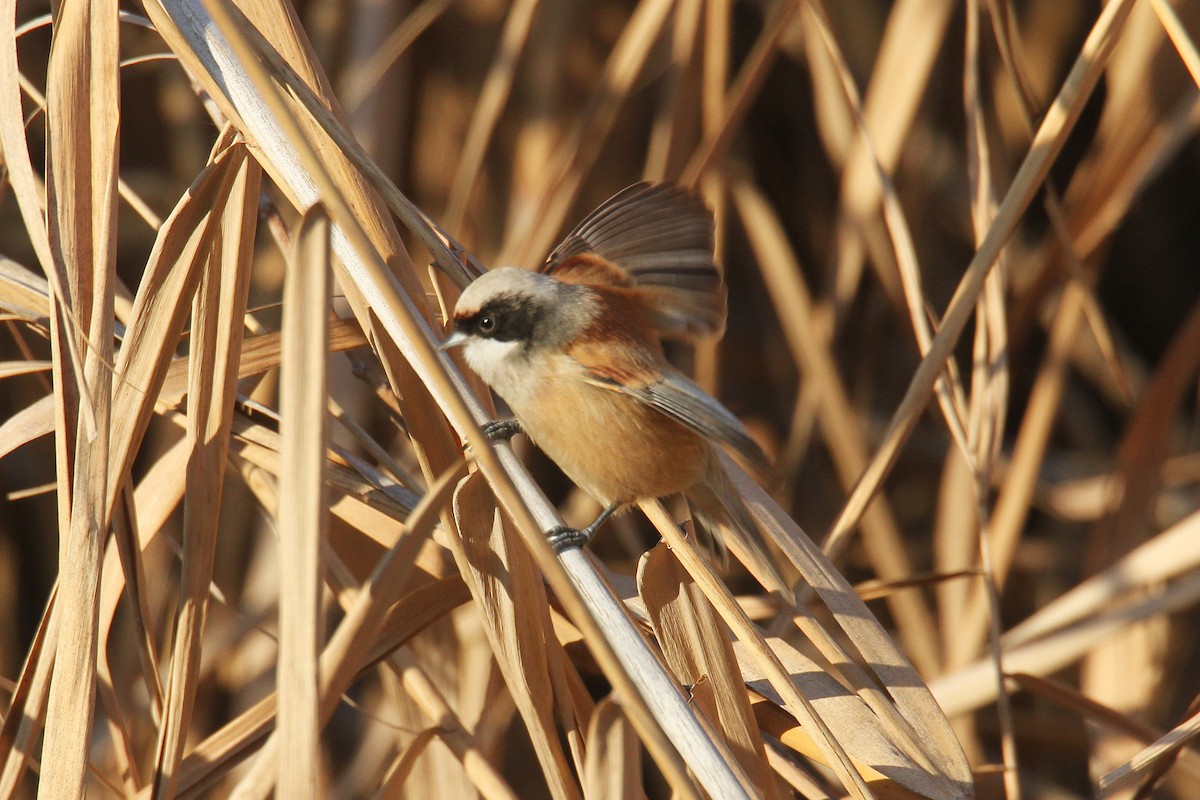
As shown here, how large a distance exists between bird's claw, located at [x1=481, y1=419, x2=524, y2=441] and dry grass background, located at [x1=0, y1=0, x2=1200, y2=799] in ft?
0.35

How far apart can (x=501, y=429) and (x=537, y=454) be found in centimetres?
125

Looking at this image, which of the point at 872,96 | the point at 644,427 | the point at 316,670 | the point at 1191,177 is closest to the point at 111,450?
the point at 316,670

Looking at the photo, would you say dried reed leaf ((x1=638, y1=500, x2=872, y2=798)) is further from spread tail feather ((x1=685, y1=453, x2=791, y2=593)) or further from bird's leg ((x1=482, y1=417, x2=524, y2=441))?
bird's leg ((x1=482, y1=417, x2=524, y2=441))

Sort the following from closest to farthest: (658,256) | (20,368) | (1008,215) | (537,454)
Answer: (20,368), (1008,215), (658,256), (537,454)

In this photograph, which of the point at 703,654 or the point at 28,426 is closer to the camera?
the point at 703,654

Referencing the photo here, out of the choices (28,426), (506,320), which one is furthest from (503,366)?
(28,426)

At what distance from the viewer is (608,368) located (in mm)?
1515

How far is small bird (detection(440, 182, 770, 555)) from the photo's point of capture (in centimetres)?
148

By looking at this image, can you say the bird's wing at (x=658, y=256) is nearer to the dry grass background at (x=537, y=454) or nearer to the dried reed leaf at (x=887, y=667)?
the dry grass background at (x=537, y=454)

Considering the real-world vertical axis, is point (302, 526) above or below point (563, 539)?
above

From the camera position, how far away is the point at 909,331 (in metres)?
2.70

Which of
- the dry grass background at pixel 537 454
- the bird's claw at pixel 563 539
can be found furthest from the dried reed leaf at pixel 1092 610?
the bird's claw at pixel 563 539

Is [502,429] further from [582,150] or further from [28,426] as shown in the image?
[582,150]

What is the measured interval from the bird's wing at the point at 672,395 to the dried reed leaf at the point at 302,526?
0.58 meters
